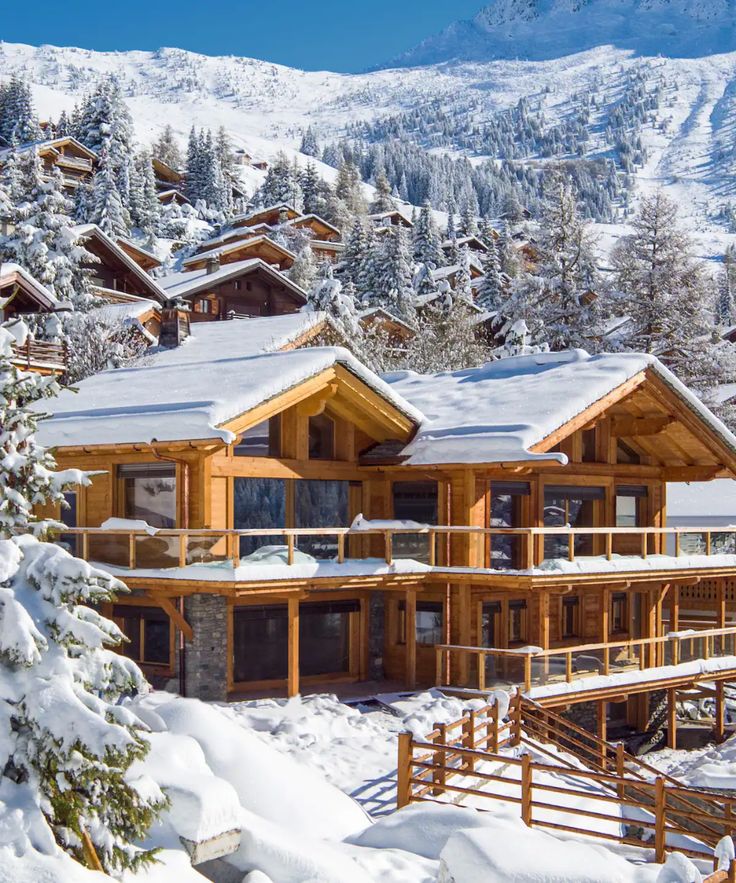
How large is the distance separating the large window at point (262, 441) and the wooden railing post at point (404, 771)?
793cm

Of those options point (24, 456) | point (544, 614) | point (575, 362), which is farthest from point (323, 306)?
point (24, 456)

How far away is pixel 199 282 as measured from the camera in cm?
5669

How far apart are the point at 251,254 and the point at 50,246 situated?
32.0 meters

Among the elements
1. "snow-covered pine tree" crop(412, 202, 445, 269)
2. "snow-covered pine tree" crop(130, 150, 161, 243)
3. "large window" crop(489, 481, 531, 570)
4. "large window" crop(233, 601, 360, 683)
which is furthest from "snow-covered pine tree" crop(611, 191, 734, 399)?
"snow-covered pine tree" crop(130, 150, 161, 243)

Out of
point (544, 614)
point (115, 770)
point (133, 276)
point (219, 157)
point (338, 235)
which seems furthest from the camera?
point (219, 157)

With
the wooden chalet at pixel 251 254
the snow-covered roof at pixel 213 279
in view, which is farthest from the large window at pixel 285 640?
the wooden chalet at pixel 251 254

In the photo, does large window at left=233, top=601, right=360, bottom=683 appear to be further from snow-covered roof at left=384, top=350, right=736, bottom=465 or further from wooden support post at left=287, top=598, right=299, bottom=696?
snow-covered roof at left=384, top=350, right=736, bottom=465

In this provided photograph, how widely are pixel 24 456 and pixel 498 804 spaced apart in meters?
9.54

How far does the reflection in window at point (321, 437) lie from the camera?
2478cm

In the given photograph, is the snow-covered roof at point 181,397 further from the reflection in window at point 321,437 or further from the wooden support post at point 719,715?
the wooden support post at point 719,715

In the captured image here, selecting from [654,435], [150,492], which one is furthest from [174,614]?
[654,435]

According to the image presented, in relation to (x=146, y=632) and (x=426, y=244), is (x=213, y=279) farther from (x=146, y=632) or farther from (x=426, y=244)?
(x=426, y=244)

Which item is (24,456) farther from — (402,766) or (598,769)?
(598,769)

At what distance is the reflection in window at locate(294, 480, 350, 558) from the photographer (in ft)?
77.4
